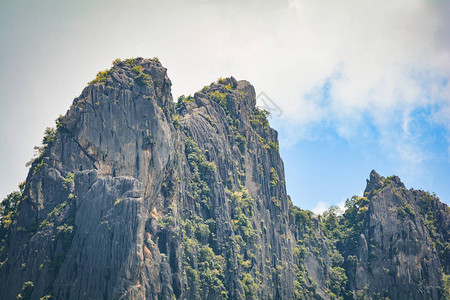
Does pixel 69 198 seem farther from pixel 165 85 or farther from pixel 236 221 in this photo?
pixel 236 221

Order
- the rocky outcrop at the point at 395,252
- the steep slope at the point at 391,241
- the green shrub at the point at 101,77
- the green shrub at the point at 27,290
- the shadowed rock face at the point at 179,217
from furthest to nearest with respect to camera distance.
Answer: the steep slope at the point at 391,241 → the rocky outcrop at the point at 395,252 → the green shrub at the point at 101,77 → the shadowed rock face at the point at 179,217 → the green shrub at the point at 27,290

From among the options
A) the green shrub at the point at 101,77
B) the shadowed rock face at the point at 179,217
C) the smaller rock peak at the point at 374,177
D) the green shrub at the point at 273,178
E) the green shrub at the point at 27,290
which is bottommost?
the green shrub at the point at 27,290

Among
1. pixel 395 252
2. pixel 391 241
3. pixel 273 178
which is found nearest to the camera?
pixel 273 178

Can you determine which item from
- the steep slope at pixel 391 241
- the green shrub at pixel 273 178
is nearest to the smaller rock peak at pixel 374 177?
the steep slope at pixel 391 241

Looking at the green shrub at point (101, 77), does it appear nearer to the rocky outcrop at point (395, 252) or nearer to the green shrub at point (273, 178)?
the green shrub at point (273, 178)

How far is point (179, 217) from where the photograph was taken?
215 ft

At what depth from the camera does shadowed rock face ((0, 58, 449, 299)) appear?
53.8m

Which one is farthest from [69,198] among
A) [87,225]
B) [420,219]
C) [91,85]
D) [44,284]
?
[420,219]

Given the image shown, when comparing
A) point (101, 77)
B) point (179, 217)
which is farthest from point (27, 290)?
point (101, 77)

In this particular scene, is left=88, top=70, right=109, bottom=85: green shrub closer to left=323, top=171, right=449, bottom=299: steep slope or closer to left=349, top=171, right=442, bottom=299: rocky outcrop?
left=323, top=171, right=449, bottom=299: steep slope

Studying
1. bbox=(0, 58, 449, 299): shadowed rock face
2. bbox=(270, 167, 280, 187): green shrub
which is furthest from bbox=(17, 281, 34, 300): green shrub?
bbox=(270, 167, 280, 187): green shrub

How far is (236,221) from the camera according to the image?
252 feet

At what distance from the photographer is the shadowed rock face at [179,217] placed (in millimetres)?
53844

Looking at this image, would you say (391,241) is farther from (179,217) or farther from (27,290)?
(27,290)
